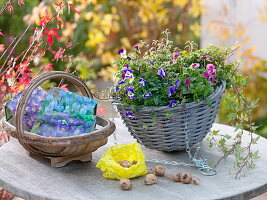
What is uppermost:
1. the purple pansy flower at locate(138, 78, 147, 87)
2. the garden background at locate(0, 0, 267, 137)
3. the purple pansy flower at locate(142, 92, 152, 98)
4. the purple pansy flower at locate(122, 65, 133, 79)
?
the purple pansy flower at locate(122, 65, 133, 79)

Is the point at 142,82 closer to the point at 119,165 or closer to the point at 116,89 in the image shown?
the point at 116,89

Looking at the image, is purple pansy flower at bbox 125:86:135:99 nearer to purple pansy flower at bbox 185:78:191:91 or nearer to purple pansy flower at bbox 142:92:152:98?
purple pansy flower at bbox 142:92:152:98

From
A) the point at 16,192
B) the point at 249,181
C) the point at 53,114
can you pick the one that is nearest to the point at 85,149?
the point at 53,114

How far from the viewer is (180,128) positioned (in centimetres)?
159

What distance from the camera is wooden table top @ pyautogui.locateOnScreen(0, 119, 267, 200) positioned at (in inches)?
55.6

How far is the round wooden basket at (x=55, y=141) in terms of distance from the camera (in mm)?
1503

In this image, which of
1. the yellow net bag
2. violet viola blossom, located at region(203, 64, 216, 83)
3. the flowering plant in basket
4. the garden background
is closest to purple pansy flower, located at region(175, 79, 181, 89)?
the flowering plant in basket

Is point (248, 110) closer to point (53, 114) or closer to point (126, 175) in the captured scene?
point (126, 175)

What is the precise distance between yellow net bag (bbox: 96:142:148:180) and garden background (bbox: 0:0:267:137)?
2.14m

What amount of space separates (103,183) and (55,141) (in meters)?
0.19

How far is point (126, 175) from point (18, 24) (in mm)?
3243

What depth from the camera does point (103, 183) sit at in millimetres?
1503

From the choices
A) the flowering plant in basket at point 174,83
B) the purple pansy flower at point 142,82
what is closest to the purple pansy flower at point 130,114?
the flowering plant in basket at point 174,83

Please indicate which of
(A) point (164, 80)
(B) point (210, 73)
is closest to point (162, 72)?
(A) point (164, 80)
